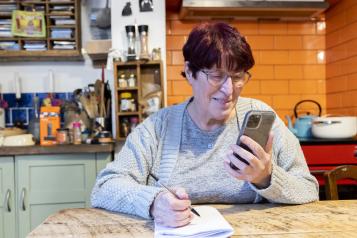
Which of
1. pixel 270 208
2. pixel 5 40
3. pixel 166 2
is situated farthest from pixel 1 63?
pixel 270 208

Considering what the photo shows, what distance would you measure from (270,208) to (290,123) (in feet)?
5.67

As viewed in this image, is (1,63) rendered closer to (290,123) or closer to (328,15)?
(290,123)

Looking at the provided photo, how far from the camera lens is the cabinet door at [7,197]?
2.31m

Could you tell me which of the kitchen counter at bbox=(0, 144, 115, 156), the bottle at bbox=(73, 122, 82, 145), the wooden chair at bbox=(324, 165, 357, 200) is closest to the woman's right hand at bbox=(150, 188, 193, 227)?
the wooden chair at bbox=(324, 165, 357, 200)

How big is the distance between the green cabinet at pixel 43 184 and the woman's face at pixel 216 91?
47.2 inches

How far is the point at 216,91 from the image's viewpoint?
4.09 ft

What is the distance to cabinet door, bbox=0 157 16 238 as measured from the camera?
2.31 meters

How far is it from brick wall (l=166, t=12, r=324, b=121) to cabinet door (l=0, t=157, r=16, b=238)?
1497 mm

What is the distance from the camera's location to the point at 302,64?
307cm

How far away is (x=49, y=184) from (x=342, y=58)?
2153 mm

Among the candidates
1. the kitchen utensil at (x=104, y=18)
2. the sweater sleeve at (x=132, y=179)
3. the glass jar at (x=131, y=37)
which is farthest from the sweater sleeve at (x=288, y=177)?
the kitchen utensil at (x=104, y=18)

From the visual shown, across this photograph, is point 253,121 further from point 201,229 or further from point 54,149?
point 54,149

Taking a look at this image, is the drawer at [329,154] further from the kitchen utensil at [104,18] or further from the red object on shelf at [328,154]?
the kitchen utensil at [104,18]

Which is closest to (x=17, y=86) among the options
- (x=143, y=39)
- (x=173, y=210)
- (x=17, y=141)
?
(x=17, y=141)
